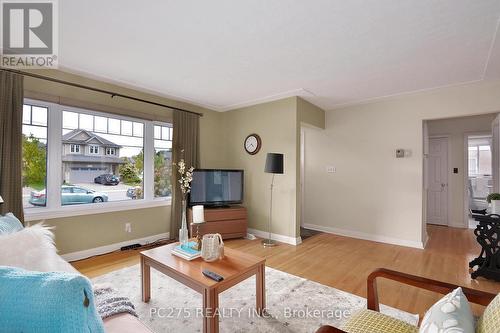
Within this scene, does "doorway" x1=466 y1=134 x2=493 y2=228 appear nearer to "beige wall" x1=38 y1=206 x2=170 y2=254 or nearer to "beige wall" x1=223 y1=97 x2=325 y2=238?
"beige wall" x1=223 y1=97 x2=325 y2=238

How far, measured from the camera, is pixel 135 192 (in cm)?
375

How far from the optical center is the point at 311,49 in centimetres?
243

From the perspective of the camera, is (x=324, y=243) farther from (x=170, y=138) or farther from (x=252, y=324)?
(x=170, y=138)

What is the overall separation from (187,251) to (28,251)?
109 cm

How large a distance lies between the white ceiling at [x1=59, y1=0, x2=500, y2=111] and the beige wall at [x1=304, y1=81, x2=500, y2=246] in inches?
13.8

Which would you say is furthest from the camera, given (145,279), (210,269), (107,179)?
(107,179)

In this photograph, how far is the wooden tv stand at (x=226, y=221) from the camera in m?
3.88

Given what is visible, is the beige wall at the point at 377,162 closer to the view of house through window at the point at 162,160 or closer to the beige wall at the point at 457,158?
the beige wall at the point at 457,158

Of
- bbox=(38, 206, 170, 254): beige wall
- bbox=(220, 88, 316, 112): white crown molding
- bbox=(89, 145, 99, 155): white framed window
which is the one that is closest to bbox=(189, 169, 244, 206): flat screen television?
bbox=(38, 206, 170, 254): beige wall

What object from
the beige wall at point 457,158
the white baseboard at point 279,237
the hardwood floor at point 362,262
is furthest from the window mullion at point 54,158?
the beige wall at point 457,158

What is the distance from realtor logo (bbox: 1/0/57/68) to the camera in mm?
1877

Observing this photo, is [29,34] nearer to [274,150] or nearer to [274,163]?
[274,163]

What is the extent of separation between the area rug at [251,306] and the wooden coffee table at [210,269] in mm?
141

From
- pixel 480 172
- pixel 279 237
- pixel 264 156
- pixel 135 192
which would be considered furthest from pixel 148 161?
pixel 480 172
